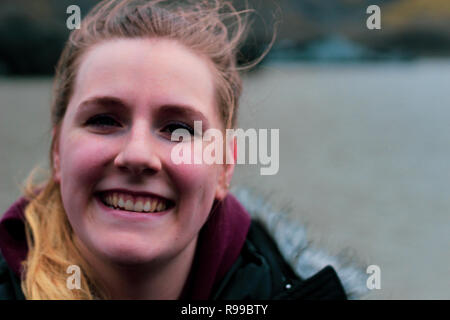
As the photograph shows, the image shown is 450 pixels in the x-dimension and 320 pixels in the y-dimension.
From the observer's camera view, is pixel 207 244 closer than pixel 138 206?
No

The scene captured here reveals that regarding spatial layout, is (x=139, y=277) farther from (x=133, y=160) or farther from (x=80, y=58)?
(x=80, y=58)

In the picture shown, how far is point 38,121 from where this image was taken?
799cm

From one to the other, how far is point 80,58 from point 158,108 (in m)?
0.41

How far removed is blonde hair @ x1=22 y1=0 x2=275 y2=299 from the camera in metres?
1.50

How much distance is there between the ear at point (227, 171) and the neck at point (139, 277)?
0.24m

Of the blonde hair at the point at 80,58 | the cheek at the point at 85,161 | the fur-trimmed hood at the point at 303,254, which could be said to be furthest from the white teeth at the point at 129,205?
the fur-trimmed hood at the point at 303,254

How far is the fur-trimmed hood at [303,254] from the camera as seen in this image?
1.73m

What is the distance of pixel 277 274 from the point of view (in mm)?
1764

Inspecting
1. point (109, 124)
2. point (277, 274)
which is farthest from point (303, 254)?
point (109, 124)

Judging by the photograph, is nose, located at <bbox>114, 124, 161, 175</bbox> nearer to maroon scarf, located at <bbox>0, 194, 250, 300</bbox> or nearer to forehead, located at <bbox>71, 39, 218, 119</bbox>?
forehead, located at <bbox>71, 39, 218, 119</bbox>

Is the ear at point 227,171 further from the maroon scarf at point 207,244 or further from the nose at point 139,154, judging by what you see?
the nose at point 139,154

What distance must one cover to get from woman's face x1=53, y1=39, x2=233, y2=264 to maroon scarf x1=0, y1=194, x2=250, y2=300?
29 centimetres

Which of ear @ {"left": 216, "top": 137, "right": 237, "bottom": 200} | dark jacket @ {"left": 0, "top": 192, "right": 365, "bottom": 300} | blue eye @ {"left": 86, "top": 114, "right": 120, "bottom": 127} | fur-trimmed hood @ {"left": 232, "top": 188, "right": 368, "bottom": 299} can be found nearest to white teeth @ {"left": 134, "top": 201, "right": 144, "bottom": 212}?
blue eye @ {"left": 86, "top": 114, "right": 120, "bottom": 127}
